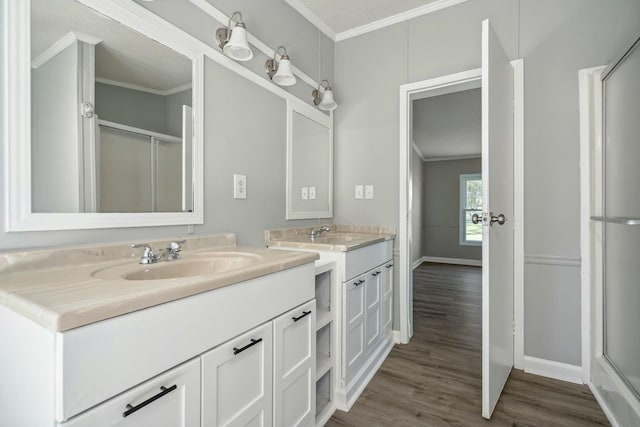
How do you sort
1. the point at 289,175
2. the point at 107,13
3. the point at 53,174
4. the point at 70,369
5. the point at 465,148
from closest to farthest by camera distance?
the point at 70,369, the point at 53,174, the point at 107,13, the point at 289,175, the point at 465,148

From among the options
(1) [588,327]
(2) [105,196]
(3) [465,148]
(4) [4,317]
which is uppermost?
(3) [465,148]

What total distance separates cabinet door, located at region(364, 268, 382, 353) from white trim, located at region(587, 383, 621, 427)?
3.89 feet

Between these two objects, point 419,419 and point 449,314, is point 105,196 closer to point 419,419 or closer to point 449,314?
point 419,419

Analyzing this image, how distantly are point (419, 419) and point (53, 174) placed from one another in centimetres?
186

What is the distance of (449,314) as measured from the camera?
9.83 feet

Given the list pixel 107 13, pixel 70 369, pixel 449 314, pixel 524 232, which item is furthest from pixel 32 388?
pixel 449 314

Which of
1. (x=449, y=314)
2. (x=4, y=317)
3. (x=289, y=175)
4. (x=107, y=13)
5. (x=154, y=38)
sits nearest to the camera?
(x=4, y=317)

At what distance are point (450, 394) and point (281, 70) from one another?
211 cm

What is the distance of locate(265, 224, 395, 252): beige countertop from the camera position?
168 cm

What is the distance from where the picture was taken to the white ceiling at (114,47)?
3.23ft

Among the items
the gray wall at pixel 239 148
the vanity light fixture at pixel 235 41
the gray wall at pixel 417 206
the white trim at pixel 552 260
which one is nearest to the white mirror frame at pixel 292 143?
the gray wall at pixel 239 148

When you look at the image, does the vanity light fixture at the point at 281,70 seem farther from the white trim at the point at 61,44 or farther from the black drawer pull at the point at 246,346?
the black drawer pull at the point at 246,346

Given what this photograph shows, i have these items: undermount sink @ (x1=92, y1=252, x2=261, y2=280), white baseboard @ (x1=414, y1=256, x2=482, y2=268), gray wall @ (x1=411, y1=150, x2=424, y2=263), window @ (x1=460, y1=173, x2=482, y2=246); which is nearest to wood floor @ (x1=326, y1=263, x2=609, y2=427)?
undermount sink @ (x1=92, y1=252, x2=261, y2=280)

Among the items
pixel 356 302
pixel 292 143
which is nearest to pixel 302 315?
pixel 356 302
